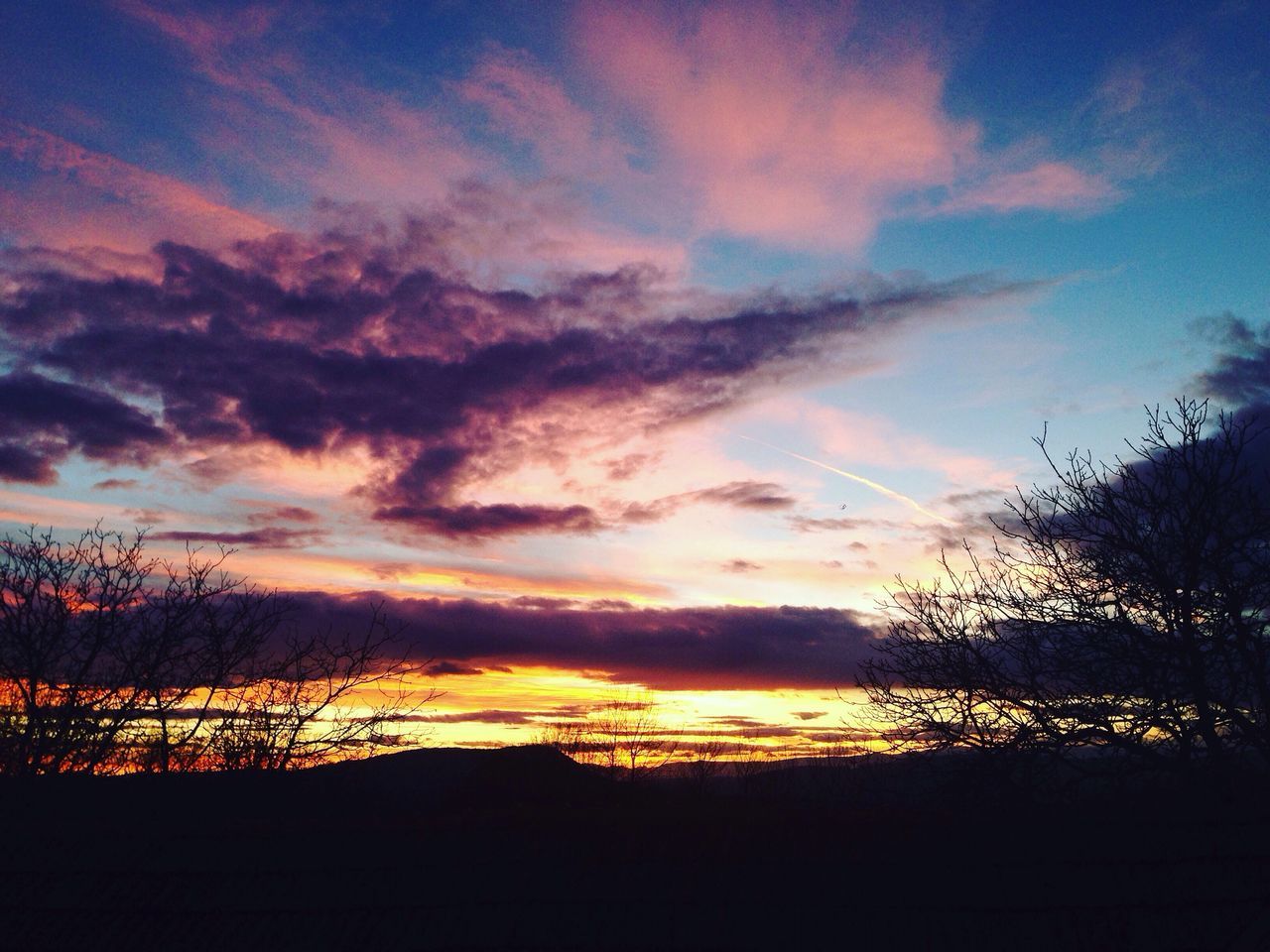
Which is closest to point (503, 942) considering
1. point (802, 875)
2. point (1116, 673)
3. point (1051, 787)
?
point (802, 875)

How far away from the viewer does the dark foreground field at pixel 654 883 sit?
4816mm

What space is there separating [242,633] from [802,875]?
1717 centimetres

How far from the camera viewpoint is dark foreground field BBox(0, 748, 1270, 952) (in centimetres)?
482

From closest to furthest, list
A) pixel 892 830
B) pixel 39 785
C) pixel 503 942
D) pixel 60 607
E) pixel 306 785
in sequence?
pixel 503 942 → pixel 892 830 → pixel 39 785 → pixel 306 785 → pixel 60 607

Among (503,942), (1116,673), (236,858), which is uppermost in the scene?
(1116,673)

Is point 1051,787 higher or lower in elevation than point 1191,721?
lower

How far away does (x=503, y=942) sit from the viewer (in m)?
4.80

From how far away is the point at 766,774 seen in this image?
1051 cm

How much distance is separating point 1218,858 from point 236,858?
20.2 feet

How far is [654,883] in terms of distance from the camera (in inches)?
200

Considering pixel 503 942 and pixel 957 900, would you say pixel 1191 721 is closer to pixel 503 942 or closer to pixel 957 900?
pixel 957 900

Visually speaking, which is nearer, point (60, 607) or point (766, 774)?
point (766, 774)

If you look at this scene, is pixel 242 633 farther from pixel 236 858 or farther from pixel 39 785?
pixel 236 858

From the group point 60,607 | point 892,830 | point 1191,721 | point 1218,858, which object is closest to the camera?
point 1218,858
